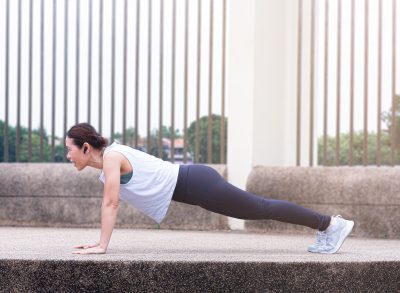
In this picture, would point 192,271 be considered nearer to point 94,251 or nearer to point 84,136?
point 94,251

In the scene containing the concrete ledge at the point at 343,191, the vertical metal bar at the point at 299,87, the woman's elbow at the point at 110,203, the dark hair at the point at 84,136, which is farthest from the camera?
the vertical metal bar at the point at 299,87

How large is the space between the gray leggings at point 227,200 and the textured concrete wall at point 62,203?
1197 millimetres

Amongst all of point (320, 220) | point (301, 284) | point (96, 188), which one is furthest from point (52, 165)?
point (301, 284)

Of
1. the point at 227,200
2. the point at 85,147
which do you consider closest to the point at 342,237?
the point at 227,200

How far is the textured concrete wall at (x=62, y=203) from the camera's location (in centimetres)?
409

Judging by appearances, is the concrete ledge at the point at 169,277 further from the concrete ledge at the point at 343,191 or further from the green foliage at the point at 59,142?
the green foliage at the point at 59,142

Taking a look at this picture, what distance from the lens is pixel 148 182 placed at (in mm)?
2807

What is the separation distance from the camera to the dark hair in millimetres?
2750

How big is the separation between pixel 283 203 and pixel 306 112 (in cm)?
160

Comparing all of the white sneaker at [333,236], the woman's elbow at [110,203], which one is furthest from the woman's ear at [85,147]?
the white sneaker at [333,236]

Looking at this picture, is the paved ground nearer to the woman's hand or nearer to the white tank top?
the woman's hand

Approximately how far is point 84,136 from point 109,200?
29 cm

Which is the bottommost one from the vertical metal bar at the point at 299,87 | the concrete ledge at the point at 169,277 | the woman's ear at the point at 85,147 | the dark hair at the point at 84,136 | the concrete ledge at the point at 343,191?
the concrete ledge at the point at 169,277

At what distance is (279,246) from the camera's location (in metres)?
3.17
